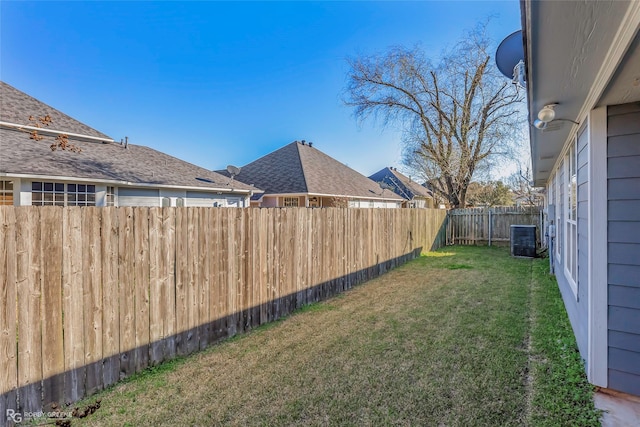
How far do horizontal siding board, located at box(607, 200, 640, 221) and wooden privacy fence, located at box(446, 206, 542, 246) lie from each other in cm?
1198

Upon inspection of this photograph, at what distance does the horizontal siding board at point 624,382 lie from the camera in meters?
2.55

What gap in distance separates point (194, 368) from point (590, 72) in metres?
4.11

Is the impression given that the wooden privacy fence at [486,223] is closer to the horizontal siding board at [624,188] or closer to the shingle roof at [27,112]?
the horizontal siding board at [624,188]

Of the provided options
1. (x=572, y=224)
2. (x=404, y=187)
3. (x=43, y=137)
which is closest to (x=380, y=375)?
(x=572, y=224)

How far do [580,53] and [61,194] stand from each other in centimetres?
1155

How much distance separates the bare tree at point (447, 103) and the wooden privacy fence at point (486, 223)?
404 cm

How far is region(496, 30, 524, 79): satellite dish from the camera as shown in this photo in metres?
3.44

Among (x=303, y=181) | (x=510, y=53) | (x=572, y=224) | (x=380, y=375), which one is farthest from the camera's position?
(x=303, y=181)

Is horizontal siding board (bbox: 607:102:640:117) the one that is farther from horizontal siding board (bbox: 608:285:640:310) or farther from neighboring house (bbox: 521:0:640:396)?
horizontal siding board (bbox: 608:285:640:310)

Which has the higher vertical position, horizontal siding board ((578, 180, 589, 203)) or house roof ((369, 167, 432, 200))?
house roof ((369, 167, 432, 200))

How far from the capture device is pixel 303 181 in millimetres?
16641

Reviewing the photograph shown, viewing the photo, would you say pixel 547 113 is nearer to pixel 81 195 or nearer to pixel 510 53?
pixel 510 53

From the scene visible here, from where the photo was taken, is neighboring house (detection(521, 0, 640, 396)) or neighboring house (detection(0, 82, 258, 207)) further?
neighboring house (detection(0, 82, 258, 207))

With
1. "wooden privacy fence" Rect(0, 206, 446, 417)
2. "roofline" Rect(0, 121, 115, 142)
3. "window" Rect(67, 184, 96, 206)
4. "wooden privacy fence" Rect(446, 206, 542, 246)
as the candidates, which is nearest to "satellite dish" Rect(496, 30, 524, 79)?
"wooden privacy fence" Rect(0, 206, 446, 417)
